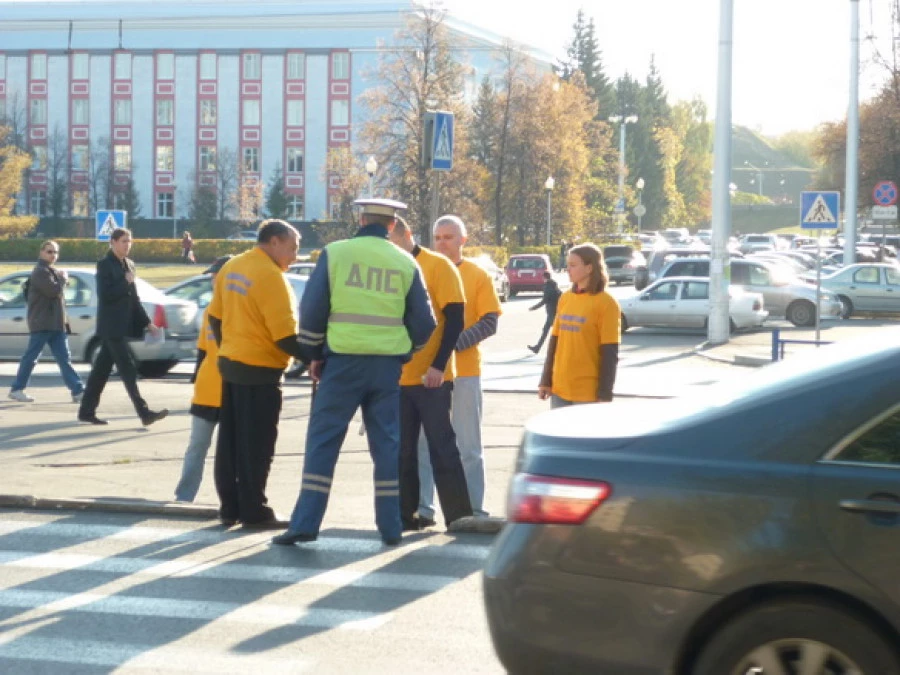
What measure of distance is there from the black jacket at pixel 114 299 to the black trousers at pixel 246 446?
603 cm

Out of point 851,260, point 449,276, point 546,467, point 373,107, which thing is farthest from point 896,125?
point 546,467

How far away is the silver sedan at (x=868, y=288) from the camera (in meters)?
38.9

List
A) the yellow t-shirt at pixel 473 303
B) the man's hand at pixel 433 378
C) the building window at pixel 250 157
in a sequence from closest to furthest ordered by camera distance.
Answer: the man's hand at pixel 433 378 → the yellow t-shirt at pixel 473 303 → the building window at pixel 250 157

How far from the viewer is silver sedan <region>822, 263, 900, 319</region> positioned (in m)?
38.9

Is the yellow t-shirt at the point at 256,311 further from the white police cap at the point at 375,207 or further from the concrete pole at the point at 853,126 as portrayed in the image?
the concrete pole at the point at 853,126

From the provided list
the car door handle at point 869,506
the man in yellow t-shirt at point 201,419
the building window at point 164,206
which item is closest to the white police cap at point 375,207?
the man in yellow t-shirt at point 201,419

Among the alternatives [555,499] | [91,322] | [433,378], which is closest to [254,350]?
[433,378]

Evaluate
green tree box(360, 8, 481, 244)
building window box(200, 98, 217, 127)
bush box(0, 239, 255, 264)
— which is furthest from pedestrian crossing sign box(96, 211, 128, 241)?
building window box(200, 98, 217, 127)

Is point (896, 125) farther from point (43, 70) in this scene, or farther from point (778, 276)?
point (43, 70)

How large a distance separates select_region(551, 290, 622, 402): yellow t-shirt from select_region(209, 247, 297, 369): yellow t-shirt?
1.69 meters

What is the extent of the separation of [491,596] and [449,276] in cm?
381

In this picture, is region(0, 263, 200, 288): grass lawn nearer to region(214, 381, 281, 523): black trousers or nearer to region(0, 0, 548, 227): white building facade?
region(0, 0, 548, 227): white building facade

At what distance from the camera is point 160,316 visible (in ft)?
65.7

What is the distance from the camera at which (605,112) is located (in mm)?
Answer: 114188
